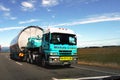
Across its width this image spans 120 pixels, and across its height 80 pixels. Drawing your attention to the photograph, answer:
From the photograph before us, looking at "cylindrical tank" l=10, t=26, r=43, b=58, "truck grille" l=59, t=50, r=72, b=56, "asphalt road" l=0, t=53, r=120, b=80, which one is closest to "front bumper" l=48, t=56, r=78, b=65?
"truck grille" l=59, t=50, r=72, b=56

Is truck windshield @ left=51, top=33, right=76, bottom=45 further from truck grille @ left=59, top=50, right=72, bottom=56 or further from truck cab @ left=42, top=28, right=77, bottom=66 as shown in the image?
truck grille @ left=59, top=50, right=72, bottom=56

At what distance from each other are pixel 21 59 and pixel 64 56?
1367 cm

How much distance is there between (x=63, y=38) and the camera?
2008cm

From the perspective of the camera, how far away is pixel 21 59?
3244 centimetres

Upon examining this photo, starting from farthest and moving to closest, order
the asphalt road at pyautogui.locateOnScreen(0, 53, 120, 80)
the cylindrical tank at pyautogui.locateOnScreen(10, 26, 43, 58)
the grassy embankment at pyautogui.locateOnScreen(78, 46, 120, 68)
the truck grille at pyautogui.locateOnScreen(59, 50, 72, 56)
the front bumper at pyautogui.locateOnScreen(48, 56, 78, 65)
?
1. the cylindrical tank at pyautogui.locateOnScreen(10, 26, 43, 58)
2. the grassy embankment at pyautogui.locateOnScreen(78, 46, 120, 68)
3. the truck grille at pyautogui.locateOnScreen(59, 50, 72, 56)
4. the front bumper at pyautogui.locateOnScreen(48, 56, 78, 65)
5. the asphalt road at pyautogui.locateOnScreen(0, 53, 120, 80)

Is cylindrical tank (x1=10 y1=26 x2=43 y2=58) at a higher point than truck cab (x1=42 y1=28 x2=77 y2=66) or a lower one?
higher

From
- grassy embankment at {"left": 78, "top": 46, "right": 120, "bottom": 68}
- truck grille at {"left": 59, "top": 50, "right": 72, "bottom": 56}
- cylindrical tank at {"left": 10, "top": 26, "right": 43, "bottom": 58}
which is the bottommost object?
grassy embankment at {"left": 78, "top": 46, "right": 120, "bottom": 68}

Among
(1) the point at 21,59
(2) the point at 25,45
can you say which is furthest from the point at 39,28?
(1) the point at 21,59

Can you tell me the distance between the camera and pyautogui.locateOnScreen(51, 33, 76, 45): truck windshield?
64.7 ft

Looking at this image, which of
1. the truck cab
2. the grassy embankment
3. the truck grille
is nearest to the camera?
the truck cab

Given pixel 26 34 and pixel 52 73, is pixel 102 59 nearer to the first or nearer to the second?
pixel 26 34

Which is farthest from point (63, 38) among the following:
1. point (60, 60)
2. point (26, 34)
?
point (26, 34)

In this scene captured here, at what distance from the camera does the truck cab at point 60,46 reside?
19.5 meters

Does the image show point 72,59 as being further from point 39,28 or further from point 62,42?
point 39,28
